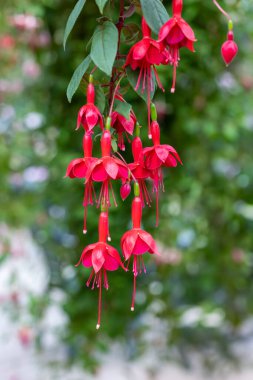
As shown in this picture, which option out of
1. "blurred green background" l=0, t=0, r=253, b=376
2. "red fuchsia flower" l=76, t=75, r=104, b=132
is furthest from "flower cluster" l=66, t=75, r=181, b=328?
"blurred green background" l=0, t=0, r=253, b=376

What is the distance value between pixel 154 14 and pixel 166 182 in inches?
52.5

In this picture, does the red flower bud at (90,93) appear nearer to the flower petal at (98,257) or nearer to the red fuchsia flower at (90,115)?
the red fuchsia flower at (90,115)

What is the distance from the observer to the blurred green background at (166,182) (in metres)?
1.75

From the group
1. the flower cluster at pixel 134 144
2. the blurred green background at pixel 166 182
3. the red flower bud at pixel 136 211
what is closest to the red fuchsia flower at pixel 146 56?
the flower cluster at pixel 134 144

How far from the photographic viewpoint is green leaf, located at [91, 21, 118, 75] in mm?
550

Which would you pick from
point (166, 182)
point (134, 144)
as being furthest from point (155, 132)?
point (166, 182)

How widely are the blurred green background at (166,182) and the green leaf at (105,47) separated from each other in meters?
0.97

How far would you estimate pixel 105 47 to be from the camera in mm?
562

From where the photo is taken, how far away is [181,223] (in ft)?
7.04

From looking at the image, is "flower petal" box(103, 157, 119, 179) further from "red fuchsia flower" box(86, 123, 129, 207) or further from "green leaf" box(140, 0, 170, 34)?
"green leaf" box(140, 0, 170, 34)

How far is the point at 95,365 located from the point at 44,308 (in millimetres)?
330

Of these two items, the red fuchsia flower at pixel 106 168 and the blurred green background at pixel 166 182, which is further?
the blurred green background at pixel 166 182

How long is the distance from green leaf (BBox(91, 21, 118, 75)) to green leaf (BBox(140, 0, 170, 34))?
0.04 m

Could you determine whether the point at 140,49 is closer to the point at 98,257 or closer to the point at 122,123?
the point at 122,123
